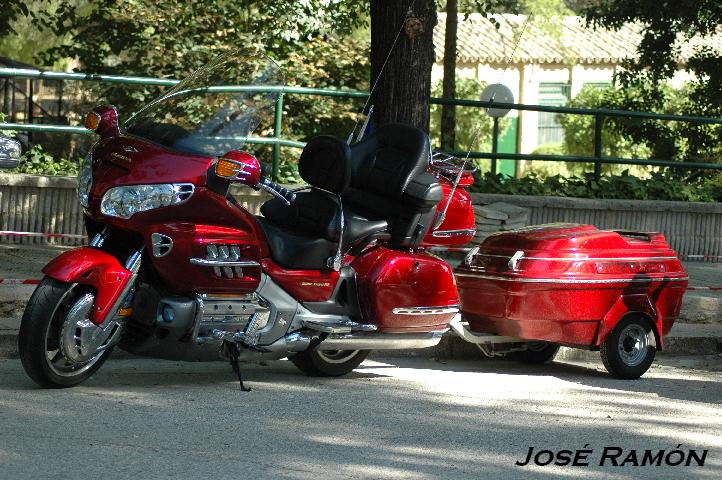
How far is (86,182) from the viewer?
6.74 metres

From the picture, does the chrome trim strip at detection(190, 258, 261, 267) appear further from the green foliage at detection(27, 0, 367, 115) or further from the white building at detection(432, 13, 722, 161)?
the white building at detection(432, 13, 722, 161)

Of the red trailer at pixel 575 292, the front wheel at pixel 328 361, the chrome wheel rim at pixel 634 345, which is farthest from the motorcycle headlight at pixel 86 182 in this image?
the chrome wheel rim at pixel 634 345

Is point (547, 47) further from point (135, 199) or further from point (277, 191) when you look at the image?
point (135, 199)

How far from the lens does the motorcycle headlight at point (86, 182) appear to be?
6699 millimetres

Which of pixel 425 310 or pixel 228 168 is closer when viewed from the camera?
pixel 228 168

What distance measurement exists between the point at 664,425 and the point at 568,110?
284 inches

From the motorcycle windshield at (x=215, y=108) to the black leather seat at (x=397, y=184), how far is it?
69cm

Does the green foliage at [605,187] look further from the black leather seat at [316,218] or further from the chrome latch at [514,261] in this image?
the black leather seat at [316,218]

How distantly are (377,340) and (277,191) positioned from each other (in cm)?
111

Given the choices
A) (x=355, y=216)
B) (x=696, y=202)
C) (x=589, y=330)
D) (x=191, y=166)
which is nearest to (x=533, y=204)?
(x=696, y=202)

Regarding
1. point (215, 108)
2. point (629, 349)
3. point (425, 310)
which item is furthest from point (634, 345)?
point (215, 108)

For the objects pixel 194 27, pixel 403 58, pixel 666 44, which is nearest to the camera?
pixel 403 58

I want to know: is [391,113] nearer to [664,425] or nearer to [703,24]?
[664,425]

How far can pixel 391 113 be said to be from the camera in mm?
11125
